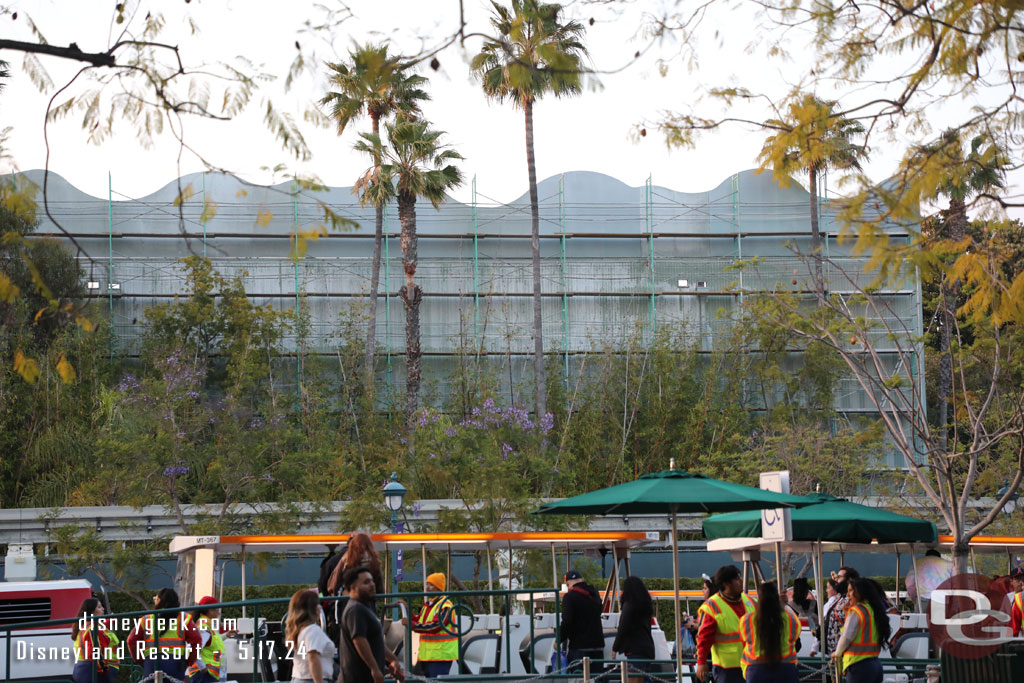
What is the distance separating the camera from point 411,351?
37375 millimetres

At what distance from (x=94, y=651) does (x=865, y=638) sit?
6.95 m

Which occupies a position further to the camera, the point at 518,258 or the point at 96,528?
the point at 518,258

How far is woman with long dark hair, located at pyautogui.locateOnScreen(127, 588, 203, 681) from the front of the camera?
10.7m

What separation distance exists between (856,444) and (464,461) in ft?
34.4

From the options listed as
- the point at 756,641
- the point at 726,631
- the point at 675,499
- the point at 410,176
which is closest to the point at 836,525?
the point at 675,499

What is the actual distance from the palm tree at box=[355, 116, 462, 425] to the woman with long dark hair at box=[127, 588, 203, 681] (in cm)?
2376

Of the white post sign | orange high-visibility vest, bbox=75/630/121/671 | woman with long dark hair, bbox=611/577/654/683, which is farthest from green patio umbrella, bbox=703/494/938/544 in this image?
orange high-visibility vest, bbox=75/630/121/671

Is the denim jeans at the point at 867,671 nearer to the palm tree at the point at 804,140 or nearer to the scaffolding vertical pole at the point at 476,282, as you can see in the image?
the palm tree at the point at 804,140

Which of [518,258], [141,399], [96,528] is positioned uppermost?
[518,258]

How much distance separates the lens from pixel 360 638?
7969 millimetres

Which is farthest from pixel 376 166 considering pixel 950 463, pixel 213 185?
pixel 950 463

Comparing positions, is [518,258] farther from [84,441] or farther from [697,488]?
[697,488]

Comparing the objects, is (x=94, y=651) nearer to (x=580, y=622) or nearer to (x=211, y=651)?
(x=211, y=651)

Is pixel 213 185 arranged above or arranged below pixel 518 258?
above
